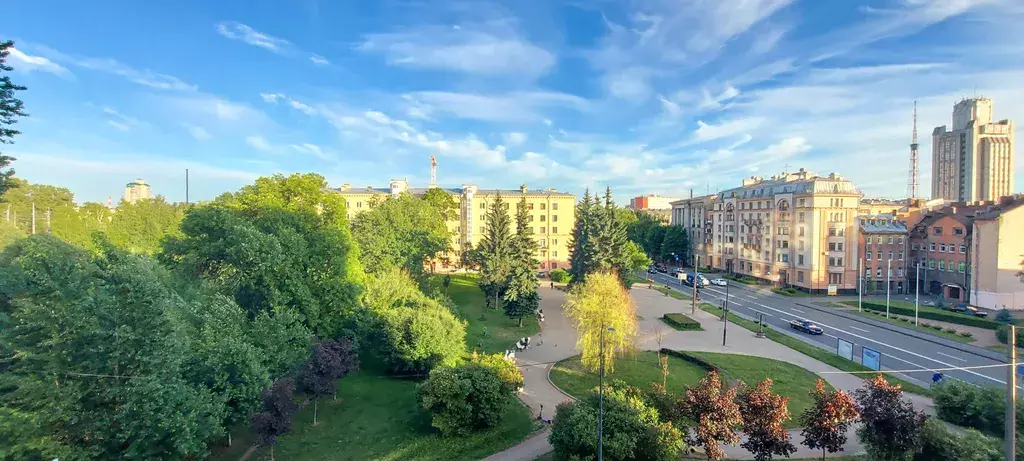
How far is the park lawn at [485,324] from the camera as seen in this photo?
32.9m

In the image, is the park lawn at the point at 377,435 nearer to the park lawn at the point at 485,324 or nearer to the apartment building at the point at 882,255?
the park lawn at the point at 485,324

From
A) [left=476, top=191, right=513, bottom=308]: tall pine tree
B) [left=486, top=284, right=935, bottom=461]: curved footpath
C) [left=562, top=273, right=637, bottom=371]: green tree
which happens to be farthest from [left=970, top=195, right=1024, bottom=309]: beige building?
[left=476, top=191, right=513, bottom=308]: tall pine tree

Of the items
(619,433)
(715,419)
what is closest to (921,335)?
(715,419)

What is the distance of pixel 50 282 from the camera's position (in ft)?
49.0

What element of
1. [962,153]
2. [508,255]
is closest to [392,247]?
[508,255]

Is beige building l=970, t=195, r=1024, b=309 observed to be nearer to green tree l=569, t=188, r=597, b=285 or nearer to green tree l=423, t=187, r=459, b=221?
green tree l=569, t=188, r=597, b=285

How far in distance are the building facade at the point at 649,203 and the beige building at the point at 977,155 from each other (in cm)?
6976

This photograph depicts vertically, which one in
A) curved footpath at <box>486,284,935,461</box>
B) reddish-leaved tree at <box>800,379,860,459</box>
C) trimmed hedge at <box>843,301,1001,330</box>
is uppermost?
reddish-leaved tree at <box>800,379,860,459</box>

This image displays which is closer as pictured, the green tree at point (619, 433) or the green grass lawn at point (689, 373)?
the green tree at point (619, 433)

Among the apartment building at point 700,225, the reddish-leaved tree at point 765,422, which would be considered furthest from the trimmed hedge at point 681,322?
the apartment building at point 700,225

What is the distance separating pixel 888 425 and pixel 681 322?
23.7m

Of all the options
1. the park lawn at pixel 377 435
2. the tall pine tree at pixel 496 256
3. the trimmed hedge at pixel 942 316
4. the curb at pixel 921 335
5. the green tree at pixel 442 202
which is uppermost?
the green tree at pixel 442 202

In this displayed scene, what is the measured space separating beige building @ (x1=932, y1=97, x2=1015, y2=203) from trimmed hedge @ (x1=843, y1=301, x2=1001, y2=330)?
6631 centimetres

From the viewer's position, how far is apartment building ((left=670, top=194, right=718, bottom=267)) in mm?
73812
